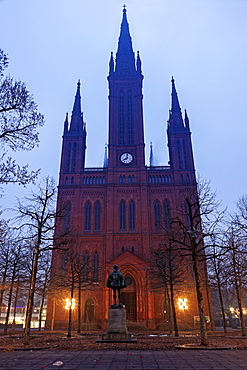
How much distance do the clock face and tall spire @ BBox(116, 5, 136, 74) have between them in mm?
18225

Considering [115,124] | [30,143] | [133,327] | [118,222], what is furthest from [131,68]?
[30,143]

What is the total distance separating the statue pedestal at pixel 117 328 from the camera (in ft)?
52.1

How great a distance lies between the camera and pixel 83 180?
1836 inches

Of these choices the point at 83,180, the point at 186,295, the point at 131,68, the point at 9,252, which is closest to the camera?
the point at 9,252

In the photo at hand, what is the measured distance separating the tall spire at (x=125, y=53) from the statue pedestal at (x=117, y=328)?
4880 cm

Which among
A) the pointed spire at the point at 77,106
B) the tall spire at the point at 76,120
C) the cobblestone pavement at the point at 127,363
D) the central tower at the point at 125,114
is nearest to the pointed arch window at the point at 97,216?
the central tower at the point at 125,114

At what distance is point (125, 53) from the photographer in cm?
5994

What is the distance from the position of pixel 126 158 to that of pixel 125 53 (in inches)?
1006

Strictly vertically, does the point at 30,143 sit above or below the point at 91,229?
below

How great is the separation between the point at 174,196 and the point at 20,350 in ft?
114

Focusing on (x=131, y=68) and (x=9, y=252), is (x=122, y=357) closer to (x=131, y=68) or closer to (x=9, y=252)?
(x=9, y=252)

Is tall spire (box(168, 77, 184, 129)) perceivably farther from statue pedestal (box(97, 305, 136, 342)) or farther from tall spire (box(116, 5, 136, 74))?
statue pedestal (box(97, 305, 136, 342))

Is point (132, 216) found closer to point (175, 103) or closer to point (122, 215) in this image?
point (122, 215)

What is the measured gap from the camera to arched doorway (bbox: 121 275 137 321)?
3942cm
